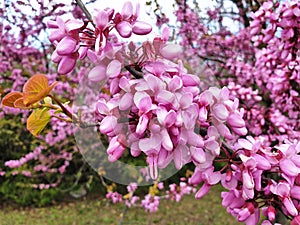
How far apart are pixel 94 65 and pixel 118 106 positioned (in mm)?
92

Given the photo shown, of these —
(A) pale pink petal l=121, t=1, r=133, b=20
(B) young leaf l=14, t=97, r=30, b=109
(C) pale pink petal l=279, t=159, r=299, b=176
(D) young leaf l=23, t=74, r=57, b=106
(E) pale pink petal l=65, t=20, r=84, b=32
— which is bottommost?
(C) pale pink petal l=279, t=159, r=299, b=176

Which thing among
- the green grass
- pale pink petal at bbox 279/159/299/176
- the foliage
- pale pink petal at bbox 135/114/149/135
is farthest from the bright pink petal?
the green grass

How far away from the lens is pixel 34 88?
815 millimetres

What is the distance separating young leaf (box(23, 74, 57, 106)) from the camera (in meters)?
0.79

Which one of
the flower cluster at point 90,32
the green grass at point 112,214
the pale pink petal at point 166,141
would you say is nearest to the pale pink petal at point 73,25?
the flower cluster at point 90,32

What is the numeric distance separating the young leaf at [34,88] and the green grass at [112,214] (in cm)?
509

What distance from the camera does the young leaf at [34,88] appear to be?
793 millimetres

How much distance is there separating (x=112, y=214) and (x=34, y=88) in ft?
19.6

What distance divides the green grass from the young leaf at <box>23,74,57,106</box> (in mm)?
5091

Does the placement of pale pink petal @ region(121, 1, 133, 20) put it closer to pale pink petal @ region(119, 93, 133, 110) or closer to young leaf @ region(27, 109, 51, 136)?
pale pink petal @ region(119, 93, 133, 110)

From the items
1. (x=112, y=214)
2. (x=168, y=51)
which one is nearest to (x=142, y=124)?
(x=168, y=51)

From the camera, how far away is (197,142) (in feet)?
2.56

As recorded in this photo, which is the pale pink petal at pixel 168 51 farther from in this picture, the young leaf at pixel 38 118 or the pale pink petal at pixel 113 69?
the young leaf at pixel 38 118

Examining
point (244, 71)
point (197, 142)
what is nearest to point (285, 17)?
point (197, 142)
